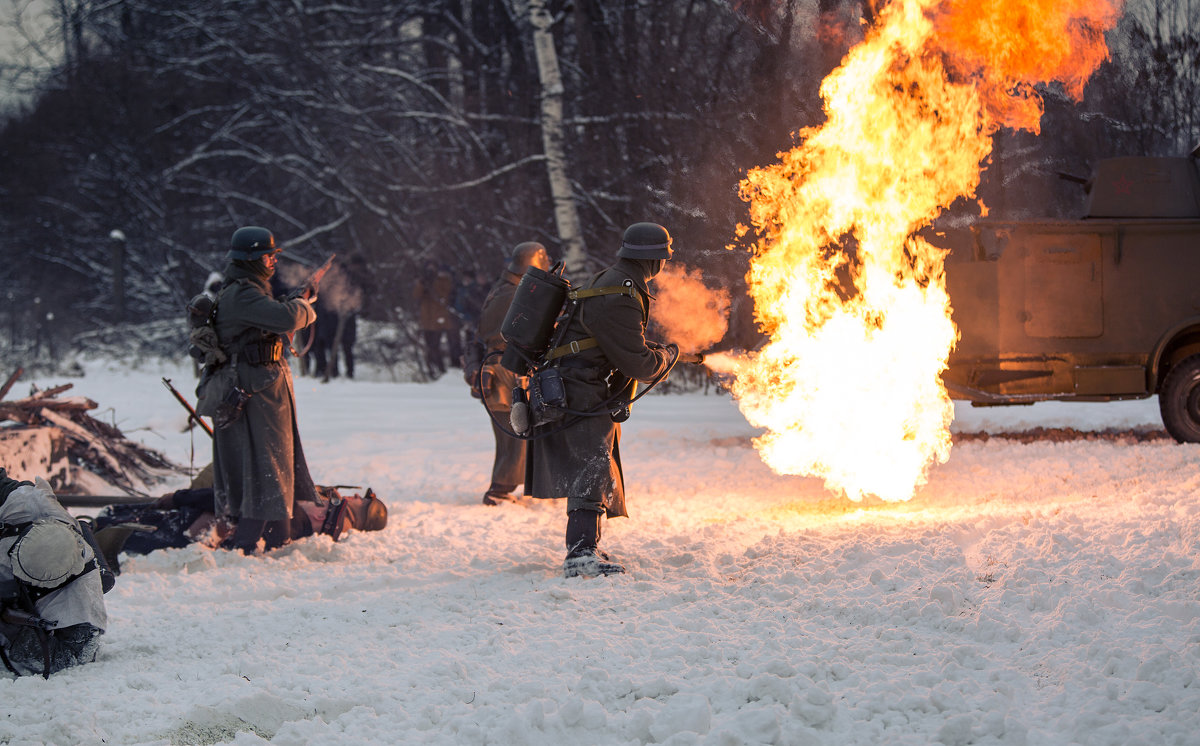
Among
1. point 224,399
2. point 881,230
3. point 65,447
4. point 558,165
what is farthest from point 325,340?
point 881,230

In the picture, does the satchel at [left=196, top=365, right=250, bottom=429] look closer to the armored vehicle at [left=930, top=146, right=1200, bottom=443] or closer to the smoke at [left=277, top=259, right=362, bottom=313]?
the armored vehicle at [left=930, top=146, right=1200, bottom=443]

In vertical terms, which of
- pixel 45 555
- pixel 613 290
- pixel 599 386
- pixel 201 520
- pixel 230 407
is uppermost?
pixel 613 290

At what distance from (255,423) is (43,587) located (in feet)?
7.89

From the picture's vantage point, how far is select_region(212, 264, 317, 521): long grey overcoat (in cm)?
648

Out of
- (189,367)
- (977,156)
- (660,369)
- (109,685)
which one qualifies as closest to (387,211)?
(189,367)

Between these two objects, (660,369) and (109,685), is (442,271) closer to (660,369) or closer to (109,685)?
(660,369)

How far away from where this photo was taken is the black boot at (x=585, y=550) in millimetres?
5613

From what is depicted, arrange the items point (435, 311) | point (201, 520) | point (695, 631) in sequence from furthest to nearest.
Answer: point (435, 311), point (201, 520), point (695, 631)

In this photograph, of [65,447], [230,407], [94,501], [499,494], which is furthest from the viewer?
[65,447]

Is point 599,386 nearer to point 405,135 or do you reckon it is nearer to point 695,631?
point 695,631

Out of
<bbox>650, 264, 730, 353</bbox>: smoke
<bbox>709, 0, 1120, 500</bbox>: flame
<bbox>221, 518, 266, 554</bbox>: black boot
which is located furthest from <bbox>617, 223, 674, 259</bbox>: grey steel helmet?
<bbox>221, 518, 266, 554</bbox>: black boot

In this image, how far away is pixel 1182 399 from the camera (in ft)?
32.0

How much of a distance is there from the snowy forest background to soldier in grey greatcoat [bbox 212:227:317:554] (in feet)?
18.4

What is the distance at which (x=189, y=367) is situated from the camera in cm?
2208
